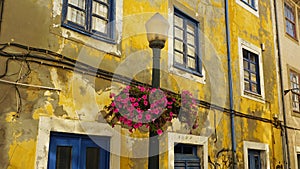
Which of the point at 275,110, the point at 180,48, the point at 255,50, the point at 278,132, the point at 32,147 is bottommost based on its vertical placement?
the point at 32,147

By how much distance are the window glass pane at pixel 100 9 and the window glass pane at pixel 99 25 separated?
107 millimetres

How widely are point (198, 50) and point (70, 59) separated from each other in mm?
3673

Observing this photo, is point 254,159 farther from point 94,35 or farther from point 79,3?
point 79,3

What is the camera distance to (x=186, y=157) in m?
7.09

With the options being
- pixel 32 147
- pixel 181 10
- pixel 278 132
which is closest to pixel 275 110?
pixel 278 132

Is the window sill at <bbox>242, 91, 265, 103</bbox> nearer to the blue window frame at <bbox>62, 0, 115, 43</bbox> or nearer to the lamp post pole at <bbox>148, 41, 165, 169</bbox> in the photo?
the blue window frame at <bbox>62, 0, 115, 43</bbox>

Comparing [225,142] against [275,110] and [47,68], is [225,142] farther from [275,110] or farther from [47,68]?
[47,68]

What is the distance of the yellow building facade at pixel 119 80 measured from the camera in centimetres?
452

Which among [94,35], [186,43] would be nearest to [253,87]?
[186,43]

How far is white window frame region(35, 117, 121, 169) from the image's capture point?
4.50 m

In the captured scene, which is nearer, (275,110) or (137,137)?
(137,137)

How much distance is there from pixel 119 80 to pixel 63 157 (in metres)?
1.63

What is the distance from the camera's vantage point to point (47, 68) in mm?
4836

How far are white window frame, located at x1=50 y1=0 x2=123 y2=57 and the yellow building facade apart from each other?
2 cm
